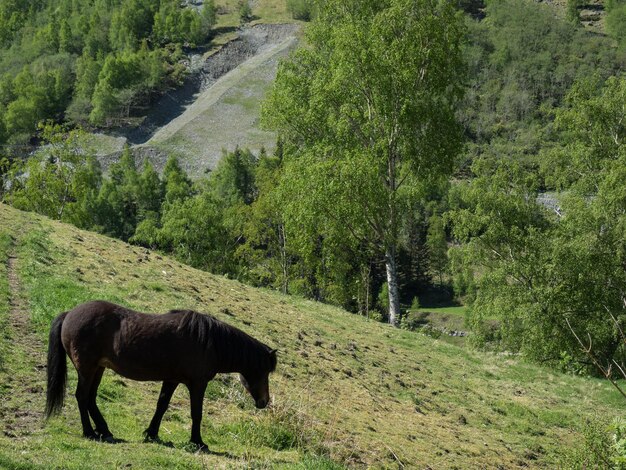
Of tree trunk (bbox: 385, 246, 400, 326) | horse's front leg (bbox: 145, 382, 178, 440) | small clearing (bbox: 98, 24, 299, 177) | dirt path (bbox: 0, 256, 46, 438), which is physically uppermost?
horse's front leg (bbox: 145, 382, 178, 440)

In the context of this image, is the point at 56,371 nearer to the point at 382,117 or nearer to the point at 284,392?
the point at 284,392

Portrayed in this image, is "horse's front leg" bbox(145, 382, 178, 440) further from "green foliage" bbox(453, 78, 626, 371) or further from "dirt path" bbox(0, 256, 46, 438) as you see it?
"green foliage" bbox(453, 78, 626, 371)

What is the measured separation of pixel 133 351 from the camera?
1064 cm

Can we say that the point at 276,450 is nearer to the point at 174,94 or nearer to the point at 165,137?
the point at 165,137

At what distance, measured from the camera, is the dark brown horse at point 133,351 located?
1059cm

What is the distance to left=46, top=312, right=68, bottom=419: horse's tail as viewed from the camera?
35.0ft

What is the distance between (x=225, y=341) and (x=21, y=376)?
4.40 metres

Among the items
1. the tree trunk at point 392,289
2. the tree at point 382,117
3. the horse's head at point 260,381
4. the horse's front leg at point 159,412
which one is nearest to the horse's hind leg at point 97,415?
the horse's front leg at point 159,412

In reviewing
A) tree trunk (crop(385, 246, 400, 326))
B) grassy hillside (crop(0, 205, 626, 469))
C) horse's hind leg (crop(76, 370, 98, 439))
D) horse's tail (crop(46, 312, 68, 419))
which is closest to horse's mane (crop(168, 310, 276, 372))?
grassy hillside (crop(0, 205, 626, 469))

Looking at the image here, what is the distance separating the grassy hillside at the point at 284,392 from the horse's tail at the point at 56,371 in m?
0.38

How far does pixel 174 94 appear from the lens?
17962 cm

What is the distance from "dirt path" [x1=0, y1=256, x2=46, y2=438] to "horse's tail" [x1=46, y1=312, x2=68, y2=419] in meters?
0.49

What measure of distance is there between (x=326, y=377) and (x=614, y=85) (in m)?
33.9

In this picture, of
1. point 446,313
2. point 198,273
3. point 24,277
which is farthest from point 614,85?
point 446,313
